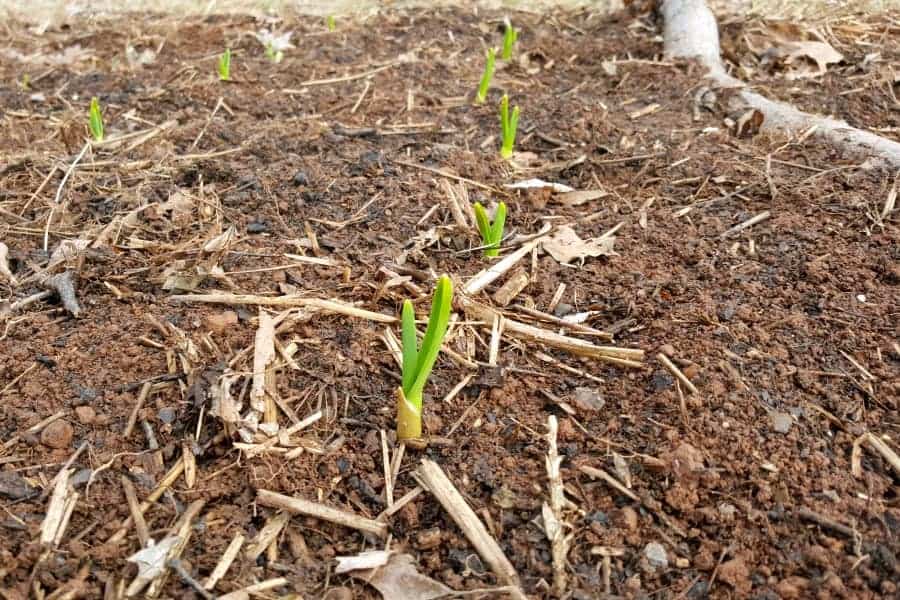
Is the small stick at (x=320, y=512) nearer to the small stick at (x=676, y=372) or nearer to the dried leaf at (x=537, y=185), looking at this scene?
the small stick at (x=676, y=372)

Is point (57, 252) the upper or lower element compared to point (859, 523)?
upper

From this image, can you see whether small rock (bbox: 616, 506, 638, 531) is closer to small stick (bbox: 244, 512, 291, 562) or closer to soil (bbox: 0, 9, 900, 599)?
soil (bbox: 0, 9, 900, 599)

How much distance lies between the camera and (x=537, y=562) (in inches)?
60.6

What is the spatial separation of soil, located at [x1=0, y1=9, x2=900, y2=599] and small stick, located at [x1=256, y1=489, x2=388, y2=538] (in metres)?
0.02

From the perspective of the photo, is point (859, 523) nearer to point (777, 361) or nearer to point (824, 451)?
point (824, 451)

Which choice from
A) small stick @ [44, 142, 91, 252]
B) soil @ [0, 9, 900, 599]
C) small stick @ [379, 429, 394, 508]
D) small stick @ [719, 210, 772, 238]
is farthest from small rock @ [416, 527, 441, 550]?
small stick @ [44, 142, 91, 252]

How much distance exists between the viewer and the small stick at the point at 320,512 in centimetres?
160

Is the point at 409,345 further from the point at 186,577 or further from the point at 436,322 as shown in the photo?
the point at 186,577

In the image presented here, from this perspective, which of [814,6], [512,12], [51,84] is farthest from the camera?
[512,12]

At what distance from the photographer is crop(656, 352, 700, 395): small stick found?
1850mm

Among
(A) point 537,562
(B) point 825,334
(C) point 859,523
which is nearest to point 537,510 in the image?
(A) point 537,562

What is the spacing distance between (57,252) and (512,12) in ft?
12.1

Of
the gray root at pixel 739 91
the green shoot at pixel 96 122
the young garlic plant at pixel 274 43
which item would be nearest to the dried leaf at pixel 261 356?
the green shoot at pixel 96 122

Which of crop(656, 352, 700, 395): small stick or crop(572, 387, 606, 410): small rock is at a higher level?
crop(656, 352, 700, 395): small stick
